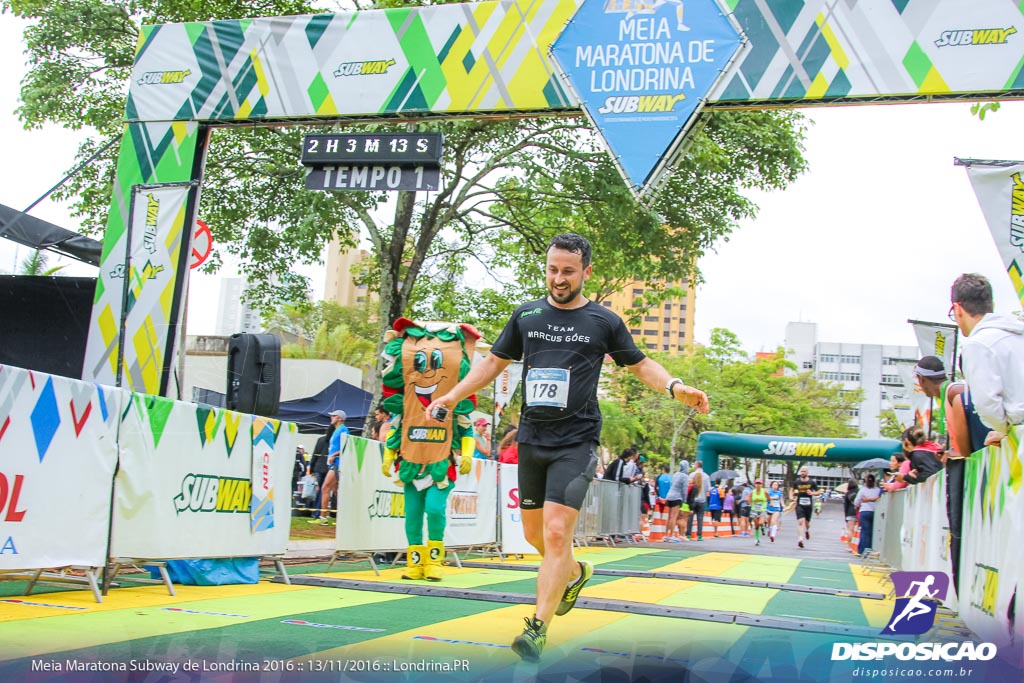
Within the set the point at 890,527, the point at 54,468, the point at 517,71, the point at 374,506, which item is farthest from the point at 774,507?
the point at 54,468

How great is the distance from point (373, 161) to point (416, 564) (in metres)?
4.96

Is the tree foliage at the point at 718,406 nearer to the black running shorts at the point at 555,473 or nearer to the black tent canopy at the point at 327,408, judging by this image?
the black tent canopy at the point at 327,408

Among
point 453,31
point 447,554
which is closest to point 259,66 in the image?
point 453,31

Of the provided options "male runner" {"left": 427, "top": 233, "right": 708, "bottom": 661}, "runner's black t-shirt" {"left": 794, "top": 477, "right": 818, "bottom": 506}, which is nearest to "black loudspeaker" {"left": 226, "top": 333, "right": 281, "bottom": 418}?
"male runner" {"left": 427, "top": 233, "right": 708, "bottom": 661}

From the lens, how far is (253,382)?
9.42 metres

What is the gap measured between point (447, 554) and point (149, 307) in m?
4.44

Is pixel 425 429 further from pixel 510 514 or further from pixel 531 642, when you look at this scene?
pixel 510 514

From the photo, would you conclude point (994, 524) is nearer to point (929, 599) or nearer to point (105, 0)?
point (929, 599)

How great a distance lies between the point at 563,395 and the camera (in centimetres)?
483

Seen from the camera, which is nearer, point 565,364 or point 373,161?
point 565,364

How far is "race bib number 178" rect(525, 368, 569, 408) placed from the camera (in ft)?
15.8

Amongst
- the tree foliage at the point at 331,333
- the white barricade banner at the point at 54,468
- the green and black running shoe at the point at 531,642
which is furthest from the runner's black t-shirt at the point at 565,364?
the tree foliage at the point at 331,333

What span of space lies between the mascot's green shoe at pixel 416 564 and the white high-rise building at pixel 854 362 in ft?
412

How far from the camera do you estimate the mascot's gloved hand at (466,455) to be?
8.55 meters
